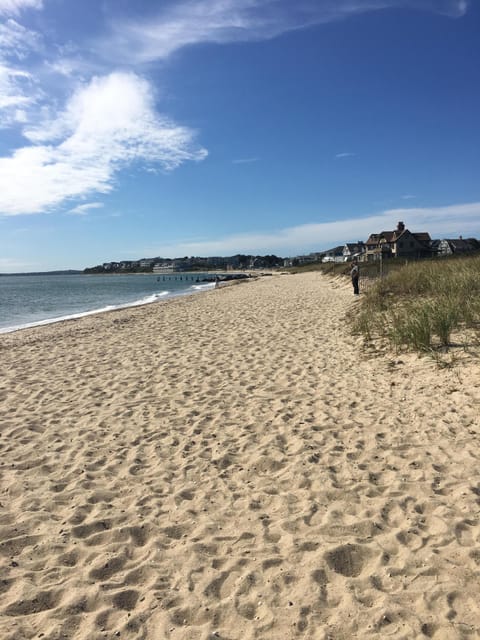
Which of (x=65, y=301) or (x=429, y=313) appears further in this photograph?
(x=65, y=301)

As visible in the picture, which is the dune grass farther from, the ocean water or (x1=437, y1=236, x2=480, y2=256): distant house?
(x1=437, y1=236, x2=480, y2=256): distant house

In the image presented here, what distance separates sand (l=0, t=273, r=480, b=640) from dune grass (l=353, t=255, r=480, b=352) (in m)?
0.77

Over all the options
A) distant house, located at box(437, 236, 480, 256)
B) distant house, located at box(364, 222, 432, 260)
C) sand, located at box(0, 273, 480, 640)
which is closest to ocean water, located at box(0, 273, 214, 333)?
sand, located at box(0, 273, 480, 640)

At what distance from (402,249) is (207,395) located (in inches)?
2562

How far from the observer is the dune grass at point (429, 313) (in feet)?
25.9

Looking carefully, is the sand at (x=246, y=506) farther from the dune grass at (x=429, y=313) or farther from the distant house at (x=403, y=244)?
the distant house at (x=403, y=244)

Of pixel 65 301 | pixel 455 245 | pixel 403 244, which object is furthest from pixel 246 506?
pixel 455 245

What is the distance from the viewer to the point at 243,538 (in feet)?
11.0

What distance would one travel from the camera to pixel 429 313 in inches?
332

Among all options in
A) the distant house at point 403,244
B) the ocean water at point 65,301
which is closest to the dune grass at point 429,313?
the ocean water at point 65,301

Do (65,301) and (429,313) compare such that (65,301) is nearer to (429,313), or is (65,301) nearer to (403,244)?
(429,313)

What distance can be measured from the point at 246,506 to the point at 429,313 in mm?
6206

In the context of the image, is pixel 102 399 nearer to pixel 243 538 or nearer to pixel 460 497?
pixel 243 538

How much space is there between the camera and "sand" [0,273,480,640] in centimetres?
264
